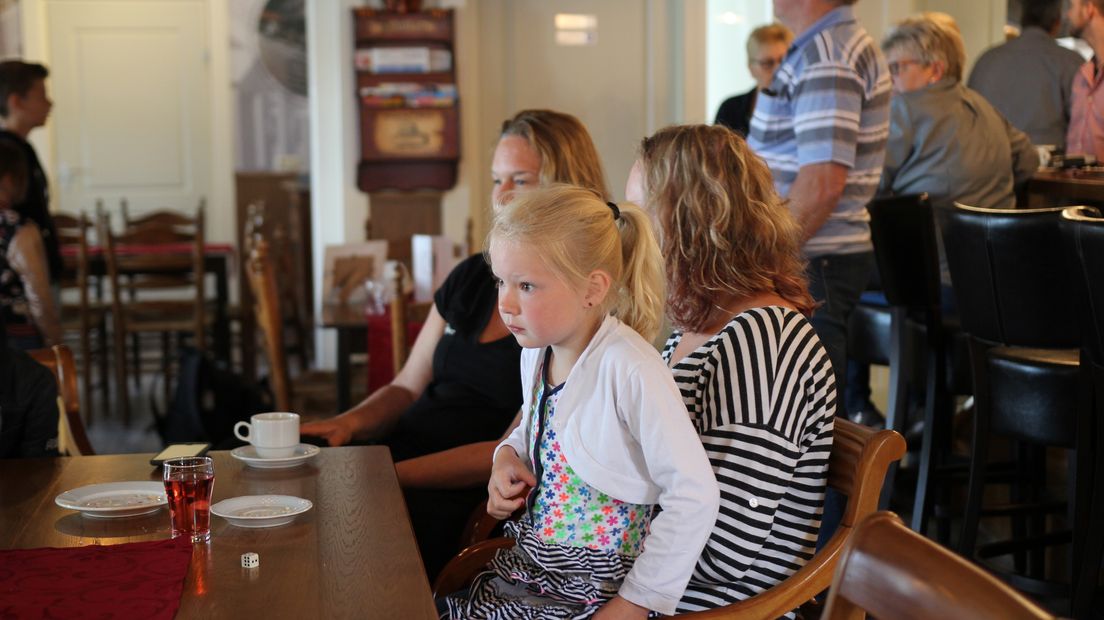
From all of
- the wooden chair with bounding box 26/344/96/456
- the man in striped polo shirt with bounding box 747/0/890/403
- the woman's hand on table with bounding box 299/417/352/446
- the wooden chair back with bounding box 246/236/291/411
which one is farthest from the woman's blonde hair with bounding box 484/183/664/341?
the wooden chair back with bounding box 246/236/291/411

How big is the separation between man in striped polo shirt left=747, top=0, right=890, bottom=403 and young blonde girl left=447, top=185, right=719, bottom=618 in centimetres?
137

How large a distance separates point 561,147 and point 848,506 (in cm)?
117

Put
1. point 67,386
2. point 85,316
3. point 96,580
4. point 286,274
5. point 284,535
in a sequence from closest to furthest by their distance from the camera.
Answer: point 96,580 < point 284,535 < point 67,386 < point 85,316 < point 286,274

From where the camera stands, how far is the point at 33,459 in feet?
6.28

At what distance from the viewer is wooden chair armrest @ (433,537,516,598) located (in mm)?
1785

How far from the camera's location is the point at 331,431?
2430 millimetres

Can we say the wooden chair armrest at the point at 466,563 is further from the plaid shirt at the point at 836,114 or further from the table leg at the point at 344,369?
the table leg at the point at 344,369

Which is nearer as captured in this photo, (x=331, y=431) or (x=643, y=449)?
(x=643, y=449)

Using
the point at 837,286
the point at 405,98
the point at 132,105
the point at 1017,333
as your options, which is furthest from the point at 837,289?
the point at 132,105

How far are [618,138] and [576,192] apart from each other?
5.06 metres

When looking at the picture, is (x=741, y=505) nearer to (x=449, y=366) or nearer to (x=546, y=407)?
(x=546, y=407)

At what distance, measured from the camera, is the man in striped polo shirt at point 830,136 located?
293 centimetres

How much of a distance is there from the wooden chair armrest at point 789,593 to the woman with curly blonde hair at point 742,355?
0.07 metres

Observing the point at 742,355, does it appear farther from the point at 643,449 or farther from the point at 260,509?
the point at 260,509
